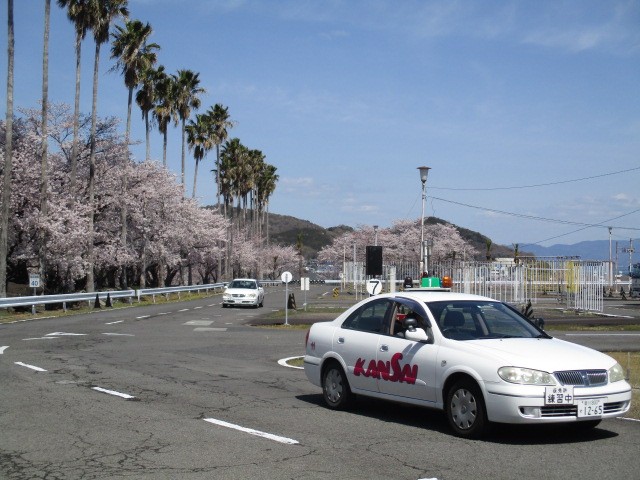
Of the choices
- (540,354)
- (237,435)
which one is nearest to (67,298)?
(237,435)

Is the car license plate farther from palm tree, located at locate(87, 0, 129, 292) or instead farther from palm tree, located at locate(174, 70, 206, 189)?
palm tree, located at locate(174, 70, 206, 189)

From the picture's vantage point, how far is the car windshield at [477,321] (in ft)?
31.4

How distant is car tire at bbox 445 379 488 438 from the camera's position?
8516 millimetres

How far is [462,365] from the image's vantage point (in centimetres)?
884

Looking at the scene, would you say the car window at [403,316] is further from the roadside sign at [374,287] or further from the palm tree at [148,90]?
the palm tree at [148,90]

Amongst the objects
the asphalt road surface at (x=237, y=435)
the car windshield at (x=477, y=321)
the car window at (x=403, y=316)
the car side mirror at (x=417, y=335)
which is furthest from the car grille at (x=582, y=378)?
the car window at (x=403, y=316)

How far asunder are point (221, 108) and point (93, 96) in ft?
94.9

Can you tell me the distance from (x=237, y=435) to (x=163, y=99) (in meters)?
56.5

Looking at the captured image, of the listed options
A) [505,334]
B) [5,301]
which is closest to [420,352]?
[505,334]

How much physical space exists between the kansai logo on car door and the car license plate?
192 centimetres

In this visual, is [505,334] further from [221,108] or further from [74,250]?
[221,108]

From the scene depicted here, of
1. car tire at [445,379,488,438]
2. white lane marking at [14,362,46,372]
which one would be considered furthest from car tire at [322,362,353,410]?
white lane marking at [14,362,46,372]

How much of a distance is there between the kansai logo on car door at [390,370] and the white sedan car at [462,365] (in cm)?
1

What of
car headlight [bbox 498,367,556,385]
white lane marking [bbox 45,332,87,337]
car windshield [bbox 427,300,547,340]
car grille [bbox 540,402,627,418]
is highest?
car windshield [bbox 427,300,547,340]
